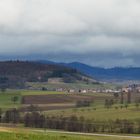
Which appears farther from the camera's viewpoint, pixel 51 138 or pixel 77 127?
pixel 77 127

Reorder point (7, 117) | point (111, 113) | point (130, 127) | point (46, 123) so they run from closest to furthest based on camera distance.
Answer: point (130, 127) → point (46, 123) → point (7, 117) → point (111, 113)

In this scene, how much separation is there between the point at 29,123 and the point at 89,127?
25.4 meters

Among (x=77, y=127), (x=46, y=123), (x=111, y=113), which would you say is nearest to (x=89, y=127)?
(x=77, y=127)

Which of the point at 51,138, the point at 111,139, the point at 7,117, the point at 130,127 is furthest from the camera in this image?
the point at 7,117

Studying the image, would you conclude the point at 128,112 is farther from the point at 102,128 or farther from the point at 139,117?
the point at 102,128

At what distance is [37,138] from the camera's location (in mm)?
41500

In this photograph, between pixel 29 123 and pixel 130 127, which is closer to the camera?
pixel 130 127

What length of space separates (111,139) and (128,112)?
112 meters

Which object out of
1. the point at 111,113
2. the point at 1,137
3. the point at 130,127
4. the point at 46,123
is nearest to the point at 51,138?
the point at 1,137

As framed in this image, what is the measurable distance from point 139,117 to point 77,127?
47713 millimetres

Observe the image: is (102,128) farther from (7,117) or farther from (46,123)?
(7,117)

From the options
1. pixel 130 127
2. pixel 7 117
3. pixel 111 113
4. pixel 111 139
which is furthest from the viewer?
pixel 111 113

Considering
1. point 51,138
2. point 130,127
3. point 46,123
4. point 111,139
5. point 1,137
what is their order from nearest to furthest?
point 1,137, point 51,138, point 111,139, point 130,127, point 46,123

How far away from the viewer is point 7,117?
170 m
